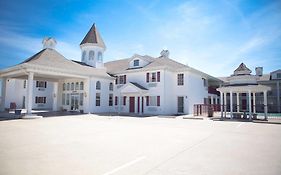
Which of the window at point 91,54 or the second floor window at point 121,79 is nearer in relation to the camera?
the second floor window at point 121,79

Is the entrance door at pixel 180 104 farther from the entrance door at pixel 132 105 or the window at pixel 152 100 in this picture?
the entrance door at pixel 132 105

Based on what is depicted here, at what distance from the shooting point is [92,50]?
34.2 metres

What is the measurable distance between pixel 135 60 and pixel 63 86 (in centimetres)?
1269

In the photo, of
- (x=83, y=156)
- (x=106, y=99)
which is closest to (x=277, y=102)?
(x=106, y=99)

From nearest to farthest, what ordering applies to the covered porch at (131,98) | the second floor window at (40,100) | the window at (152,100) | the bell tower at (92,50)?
the window at (152,100) < the covered porch at (131,98) < the bell tower at (92,50) < the second floor window at (40,100)

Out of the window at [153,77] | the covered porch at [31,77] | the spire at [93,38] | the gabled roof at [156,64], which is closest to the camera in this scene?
the covered porch at [31,77]

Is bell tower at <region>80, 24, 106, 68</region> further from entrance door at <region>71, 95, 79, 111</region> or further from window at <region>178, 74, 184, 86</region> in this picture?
window at <region>178, 74, 184, 86</region>

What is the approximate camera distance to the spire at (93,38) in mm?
34188

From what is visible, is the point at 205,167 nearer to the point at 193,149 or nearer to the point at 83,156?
the point at 193,149

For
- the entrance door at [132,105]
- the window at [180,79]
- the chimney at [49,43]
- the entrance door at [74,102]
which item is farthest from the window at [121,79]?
the chimney at [49,43]

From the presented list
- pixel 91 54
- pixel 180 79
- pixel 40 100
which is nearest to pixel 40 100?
pixel 40 100

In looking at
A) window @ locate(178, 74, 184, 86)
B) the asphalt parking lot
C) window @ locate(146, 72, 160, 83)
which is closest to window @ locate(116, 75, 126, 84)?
window @ locate(146, 72, 160, 83)

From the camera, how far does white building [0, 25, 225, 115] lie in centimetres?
2616

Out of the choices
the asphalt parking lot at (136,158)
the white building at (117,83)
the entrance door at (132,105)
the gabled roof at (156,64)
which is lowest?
the asphalt parking lot at (136,158)
